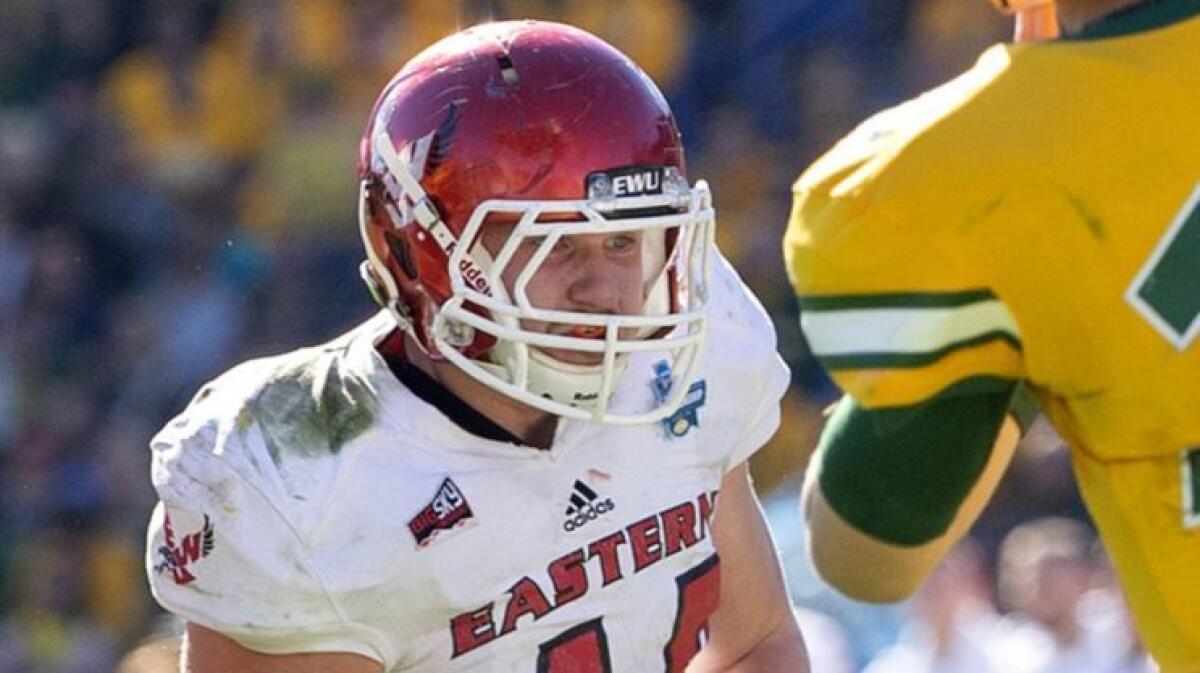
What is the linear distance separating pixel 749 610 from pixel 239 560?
0.70 m

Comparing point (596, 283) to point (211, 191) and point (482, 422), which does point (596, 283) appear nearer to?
point (482, 422)

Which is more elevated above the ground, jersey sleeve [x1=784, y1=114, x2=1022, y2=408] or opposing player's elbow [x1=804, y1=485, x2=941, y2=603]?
jersey sleeve [x1=784, y1=114, x2=1022, y2=408]

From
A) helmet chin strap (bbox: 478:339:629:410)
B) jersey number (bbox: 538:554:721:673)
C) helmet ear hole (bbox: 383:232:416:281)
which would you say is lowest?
jersey number (bbox: 538:554:721:673)

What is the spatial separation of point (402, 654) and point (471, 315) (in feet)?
1.21

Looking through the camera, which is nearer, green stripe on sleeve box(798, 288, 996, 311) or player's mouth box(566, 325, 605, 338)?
green stripe on sleeve box(798, 288, 996, 311)

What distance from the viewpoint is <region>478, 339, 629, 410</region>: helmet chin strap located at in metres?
2.55

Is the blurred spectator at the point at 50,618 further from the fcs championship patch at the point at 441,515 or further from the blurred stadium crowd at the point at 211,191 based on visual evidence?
the fcs championship patch at the point at 441,515

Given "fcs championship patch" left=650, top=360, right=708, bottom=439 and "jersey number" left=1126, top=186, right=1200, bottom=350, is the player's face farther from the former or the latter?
"jersey number" left=1126, top=186, right=1200, bottom=350

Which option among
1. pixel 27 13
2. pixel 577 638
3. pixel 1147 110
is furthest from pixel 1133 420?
pixel 27 13

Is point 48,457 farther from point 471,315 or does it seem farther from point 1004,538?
point 471,315

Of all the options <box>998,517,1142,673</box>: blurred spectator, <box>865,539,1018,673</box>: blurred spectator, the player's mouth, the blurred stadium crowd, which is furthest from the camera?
the blurred stadium crowd

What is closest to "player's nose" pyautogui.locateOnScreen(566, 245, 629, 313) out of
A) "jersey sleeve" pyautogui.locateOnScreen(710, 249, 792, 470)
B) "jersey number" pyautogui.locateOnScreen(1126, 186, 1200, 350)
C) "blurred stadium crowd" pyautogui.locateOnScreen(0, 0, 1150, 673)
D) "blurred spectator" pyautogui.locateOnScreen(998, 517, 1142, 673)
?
"jersey sleeve" pyautogui.locateOnScreen(710, 249, 792, 470)

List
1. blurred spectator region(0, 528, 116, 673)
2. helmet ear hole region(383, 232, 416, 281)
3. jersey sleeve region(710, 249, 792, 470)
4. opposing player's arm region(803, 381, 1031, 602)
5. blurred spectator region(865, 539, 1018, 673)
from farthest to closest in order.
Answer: blurred spectator region(0, 528, 116, 673) → blurred spectator region(865, 539, 1018, 673) → jersey sleeve region(710, 249, 792, 470) → helmet ear hole region(383, 232, 416, 281) → opposing player's arm region(803, 381, 1031, 602)

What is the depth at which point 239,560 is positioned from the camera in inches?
100
